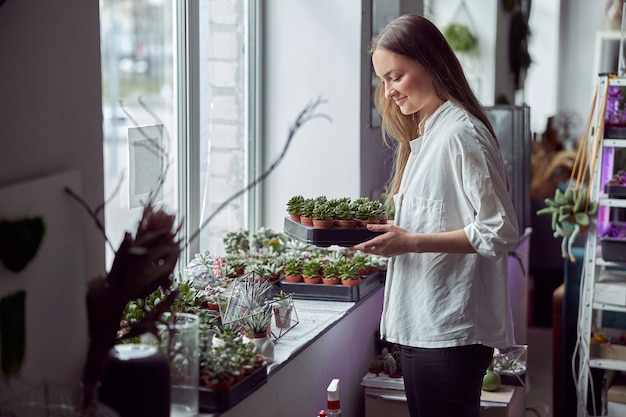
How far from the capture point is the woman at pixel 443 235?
2.17m

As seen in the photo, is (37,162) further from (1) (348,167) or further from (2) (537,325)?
(2) (537,325)

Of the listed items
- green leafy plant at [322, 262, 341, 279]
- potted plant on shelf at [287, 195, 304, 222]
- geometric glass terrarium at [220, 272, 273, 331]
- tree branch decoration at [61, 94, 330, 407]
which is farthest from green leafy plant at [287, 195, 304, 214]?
tree branch decoration at [61, 94, 330, 407]

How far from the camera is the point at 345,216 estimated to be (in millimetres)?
2660

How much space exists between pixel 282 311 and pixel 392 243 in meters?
0.58

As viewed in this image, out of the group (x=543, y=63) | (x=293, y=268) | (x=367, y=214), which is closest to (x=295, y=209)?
(x=367, y=214)

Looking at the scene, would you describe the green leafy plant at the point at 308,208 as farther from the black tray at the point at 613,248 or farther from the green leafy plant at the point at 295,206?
the black tray at the point at 613,248

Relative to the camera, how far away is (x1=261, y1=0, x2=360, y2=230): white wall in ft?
11.5

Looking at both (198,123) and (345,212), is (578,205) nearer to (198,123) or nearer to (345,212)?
(345,212)

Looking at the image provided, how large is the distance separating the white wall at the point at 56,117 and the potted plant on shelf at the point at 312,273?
121cm

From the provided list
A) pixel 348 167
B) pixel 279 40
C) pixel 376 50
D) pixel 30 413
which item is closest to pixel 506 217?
pixel 376 50

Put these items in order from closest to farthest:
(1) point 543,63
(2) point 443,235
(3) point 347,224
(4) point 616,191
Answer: (2) point 443,235 → (3) point 347,224 → (4) point 616,191 → (1) point 543,63

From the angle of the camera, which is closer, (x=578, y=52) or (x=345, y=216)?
(x=345, y=216)

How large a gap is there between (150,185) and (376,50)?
778 millimetres


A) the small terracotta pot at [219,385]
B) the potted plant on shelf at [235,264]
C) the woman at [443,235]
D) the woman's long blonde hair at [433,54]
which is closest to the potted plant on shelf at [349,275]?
the potted plant on shelf at [235,264]
